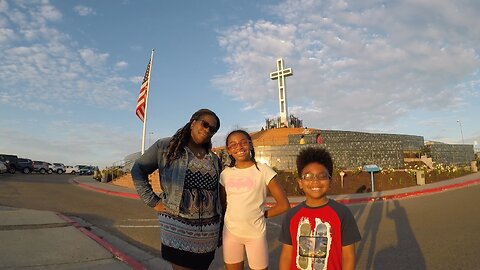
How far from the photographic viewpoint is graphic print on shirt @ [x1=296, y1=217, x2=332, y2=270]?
7.69ft

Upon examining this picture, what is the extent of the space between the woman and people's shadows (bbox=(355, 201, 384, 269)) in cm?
327

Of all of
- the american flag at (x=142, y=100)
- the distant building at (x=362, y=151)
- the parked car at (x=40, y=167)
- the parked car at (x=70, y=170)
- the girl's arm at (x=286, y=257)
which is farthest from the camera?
the parked car at (x=70, y=170)

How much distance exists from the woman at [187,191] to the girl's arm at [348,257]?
102 cm

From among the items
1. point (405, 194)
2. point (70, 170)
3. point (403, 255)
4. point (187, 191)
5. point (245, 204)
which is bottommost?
point (403, 255)

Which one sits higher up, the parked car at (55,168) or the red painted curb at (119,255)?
the parked car at (55,168)

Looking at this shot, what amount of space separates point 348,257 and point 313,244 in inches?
9.2

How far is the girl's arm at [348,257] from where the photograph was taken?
7.57 ft

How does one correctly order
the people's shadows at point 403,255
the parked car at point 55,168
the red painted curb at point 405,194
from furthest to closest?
the parked car at point 55,168 → the red painted curb at point 405,194 → the people's shadows at point 403,255

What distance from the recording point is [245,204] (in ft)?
9.60

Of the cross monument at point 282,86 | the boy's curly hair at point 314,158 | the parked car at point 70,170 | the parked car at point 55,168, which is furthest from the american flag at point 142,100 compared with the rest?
the parked car at point 70,170

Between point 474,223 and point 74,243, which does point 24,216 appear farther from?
point 474,223

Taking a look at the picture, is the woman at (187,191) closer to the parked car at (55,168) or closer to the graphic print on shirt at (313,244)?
the graphic print on shirt at (313,244)

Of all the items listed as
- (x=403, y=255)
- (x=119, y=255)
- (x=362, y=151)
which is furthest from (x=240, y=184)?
(x=362, y=151)

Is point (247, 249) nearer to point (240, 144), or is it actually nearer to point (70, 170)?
point (240, 144)
